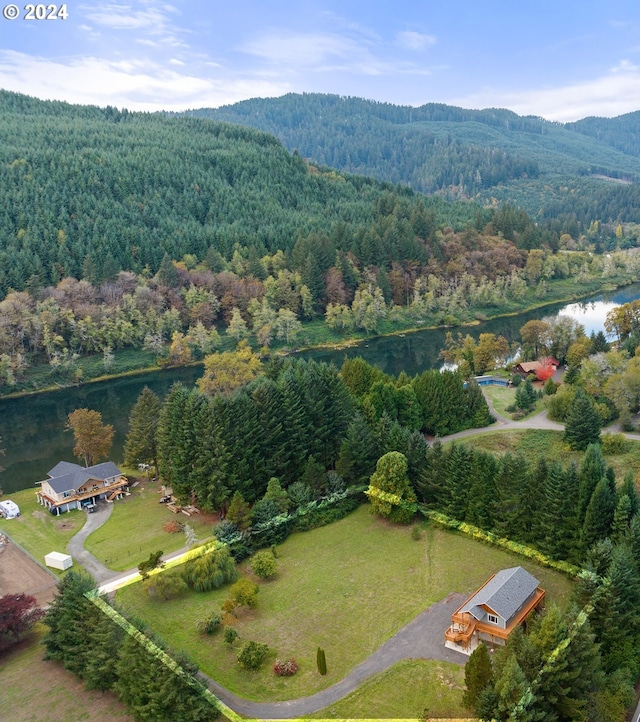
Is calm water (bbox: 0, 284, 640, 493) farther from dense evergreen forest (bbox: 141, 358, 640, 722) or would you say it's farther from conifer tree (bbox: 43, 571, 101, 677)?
conifer tree (bbox: 43, 571, 101, 677)

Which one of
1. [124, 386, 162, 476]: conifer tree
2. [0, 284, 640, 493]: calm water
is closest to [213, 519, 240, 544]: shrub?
[124, 386, 162, 476]: conifer tree

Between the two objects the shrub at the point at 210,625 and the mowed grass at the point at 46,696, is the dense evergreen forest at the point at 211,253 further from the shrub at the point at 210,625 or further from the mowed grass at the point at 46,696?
the shrub at the point at 210,625

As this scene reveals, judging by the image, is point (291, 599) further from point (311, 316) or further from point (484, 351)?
point (311, 316)

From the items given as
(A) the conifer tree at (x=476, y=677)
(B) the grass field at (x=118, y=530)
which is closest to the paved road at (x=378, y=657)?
(B) the grass field at (x=118, y=530)

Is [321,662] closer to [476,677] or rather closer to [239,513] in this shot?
[476,677]

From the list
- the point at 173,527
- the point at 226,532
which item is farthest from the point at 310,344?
the point at 226,532

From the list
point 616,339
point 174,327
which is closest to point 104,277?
point 174,327
